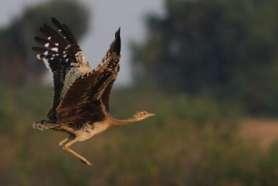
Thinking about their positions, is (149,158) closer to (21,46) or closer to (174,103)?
(174,103)

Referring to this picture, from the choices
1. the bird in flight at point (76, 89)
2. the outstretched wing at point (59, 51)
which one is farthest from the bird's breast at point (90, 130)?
the outstretched wing at point (59, 51)

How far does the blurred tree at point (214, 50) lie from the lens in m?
47.8

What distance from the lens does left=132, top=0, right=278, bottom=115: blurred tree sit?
47.8m

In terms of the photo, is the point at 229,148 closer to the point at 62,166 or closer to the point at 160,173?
the point at 160,173

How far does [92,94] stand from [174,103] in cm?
2603

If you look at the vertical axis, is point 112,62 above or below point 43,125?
above

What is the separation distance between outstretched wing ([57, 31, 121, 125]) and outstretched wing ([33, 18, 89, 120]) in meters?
0.33

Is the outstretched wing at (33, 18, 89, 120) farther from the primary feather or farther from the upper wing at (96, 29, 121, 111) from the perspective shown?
the upper wing at (96, 29, 121, 111)

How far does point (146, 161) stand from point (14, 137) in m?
4.54

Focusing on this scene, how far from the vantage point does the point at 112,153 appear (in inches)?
830

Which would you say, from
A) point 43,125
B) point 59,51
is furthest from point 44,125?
point 59,51

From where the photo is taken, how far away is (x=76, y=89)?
676cm

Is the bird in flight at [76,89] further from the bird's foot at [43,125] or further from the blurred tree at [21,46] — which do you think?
the blurred tree at [21,46]

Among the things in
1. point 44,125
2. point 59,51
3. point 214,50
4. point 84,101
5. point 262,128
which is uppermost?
point 59,51
